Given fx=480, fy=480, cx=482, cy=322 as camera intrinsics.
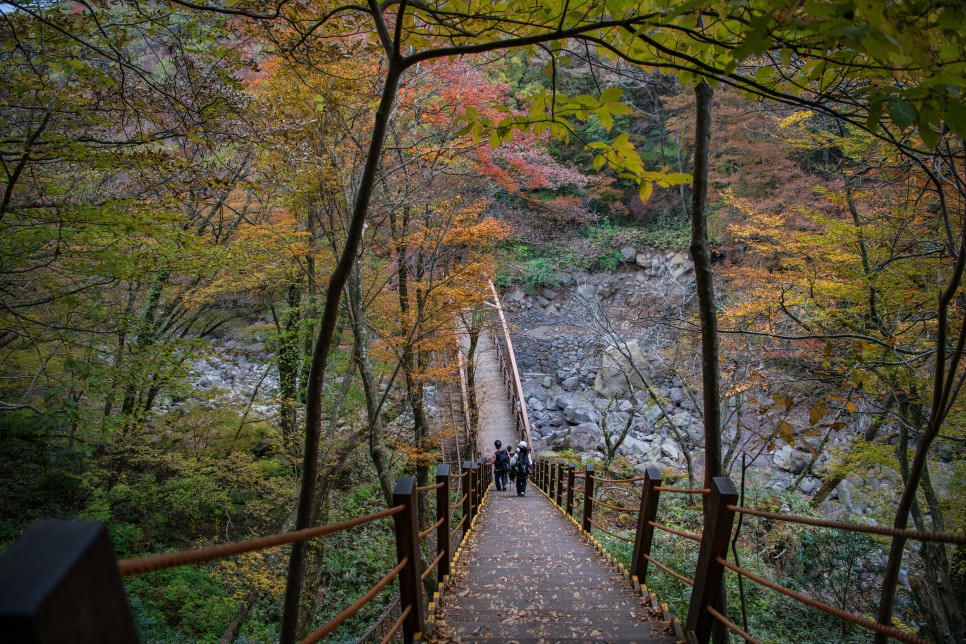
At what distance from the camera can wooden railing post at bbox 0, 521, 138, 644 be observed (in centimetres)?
57

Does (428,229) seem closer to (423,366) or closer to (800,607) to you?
(423,366)

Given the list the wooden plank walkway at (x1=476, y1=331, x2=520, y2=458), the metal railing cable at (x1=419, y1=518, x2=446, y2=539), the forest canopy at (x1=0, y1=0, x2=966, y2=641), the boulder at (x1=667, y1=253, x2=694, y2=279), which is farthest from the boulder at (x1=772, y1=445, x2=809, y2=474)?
the metal railing cable at (x1=419, y1=518, x2=446, y2=539)

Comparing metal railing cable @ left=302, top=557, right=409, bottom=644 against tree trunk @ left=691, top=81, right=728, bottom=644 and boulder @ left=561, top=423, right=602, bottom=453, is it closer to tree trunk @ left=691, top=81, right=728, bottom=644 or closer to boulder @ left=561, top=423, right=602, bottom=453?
tree trunk @ left=691, top=81, right=728, bottom=644

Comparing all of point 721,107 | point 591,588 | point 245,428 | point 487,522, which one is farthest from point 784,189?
point 245,428

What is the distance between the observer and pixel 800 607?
21.0 ft

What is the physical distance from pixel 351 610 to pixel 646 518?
8.80ft

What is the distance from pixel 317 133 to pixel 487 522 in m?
6.33

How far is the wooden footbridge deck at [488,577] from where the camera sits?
635mm

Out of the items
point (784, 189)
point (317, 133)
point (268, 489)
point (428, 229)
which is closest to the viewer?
point (317, 133)

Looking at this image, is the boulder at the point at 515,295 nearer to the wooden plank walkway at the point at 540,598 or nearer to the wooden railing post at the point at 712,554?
the wooden plank walkway at the point at 540,598

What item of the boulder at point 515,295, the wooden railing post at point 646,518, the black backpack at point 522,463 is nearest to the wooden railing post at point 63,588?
the wooden railing post at point 646,518

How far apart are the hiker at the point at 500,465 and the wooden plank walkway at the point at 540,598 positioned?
5.58 meters

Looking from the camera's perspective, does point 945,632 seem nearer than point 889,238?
Yes

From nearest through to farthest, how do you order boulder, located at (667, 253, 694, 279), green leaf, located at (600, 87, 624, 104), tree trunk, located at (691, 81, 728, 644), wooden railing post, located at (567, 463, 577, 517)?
green leaf, located at (600, 87, 624, 104), tree trunk, located at (691, 81, 728, 644), wooden railing post, located at (567, 463, 577, 517), boulder, located at (667, 253, 694, 279)
